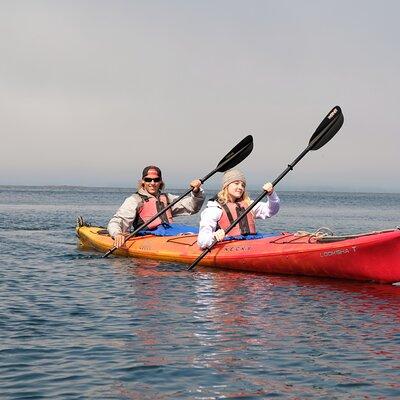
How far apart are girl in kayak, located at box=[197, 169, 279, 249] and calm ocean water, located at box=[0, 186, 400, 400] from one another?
0.73m

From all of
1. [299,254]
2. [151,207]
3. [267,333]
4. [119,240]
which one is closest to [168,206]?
[151,207]

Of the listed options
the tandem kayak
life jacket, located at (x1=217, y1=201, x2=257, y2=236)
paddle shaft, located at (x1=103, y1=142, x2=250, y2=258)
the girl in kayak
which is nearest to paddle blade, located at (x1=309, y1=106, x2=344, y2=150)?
the girl in kayak

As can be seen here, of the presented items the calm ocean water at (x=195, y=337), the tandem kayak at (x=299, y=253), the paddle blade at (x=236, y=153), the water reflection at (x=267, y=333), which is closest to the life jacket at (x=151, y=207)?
the tandem kayak at (x=299, y=253)

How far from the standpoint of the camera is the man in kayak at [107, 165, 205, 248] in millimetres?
13905

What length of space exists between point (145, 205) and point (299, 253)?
3958mm

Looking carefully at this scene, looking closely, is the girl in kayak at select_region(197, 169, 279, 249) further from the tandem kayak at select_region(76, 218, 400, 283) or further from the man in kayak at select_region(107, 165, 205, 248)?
the man in kayak at select_region(107, 165, 205, 248)

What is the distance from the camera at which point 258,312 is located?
8.59 m

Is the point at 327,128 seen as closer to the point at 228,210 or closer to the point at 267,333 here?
the point at 228,210

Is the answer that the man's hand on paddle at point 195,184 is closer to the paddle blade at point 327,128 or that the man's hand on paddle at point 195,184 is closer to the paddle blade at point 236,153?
the paddle blade at point 236,153

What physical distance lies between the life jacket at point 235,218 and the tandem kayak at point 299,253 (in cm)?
28

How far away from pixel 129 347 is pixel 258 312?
7.63 feet

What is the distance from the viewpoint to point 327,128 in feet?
43.4

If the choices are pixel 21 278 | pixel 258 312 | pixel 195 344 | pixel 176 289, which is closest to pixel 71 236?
pixel 21 278

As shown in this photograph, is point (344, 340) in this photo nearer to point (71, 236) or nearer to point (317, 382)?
point (317, 382)
